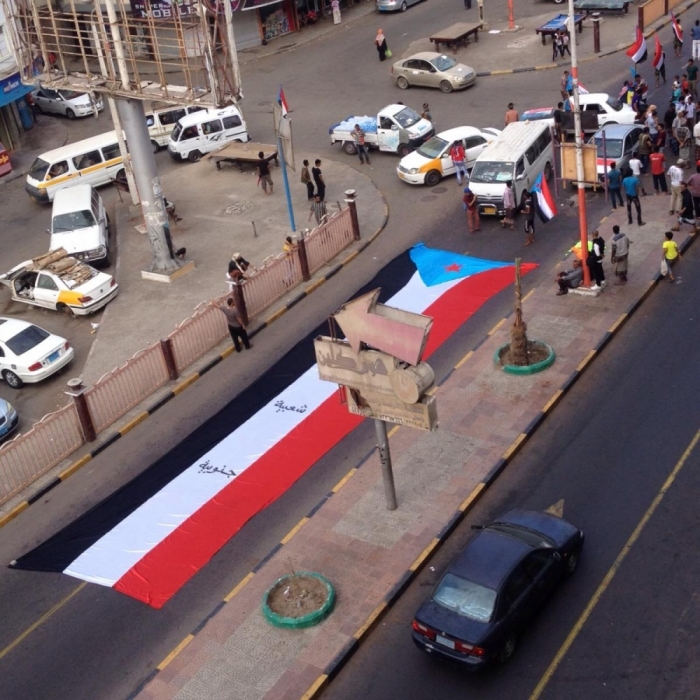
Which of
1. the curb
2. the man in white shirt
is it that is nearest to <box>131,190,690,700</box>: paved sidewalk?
the man in white shirt

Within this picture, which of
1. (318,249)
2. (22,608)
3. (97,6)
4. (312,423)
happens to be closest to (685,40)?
(318,249)

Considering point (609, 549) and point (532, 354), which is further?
point (532, 354)

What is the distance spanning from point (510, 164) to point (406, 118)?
7.18 m

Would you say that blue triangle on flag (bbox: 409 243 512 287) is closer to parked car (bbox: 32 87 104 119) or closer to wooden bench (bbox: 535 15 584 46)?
wooden bench (bbox: 535 15 584 46)

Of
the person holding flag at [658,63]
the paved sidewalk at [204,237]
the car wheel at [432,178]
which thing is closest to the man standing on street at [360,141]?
the paved sidewalk at [204,237]

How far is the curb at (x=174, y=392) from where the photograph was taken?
64.7 feet

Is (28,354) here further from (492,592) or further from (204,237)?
(492,592)

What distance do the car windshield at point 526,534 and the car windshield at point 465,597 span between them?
124cm

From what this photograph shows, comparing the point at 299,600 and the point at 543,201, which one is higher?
the point at 543,201

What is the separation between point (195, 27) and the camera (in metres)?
24.3

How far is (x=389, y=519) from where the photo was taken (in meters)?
17.3

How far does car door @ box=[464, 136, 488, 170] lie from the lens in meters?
31.8

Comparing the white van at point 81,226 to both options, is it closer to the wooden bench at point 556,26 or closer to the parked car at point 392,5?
the wooden bench at point 556,26

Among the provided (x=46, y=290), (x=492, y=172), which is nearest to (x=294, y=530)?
(x=46, y=290)
